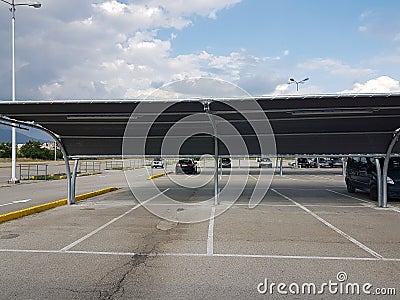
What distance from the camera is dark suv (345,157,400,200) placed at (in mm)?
14648

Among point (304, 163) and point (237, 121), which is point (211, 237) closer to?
point (237, 121)

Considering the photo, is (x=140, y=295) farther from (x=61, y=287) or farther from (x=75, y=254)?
(x=75, y=254)

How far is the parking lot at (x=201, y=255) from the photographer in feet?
17.3

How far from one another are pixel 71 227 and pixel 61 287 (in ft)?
15.0

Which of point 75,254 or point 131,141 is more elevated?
point 131,141

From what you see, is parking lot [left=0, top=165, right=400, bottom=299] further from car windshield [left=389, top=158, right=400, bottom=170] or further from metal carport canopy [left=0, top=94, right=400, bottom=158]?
car windshield [left=389, top=158, right=400, bottom=170]

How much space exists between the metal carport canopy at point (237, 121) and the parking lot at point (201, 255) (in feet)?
9.47

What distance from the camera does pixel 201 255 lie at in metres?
7.03

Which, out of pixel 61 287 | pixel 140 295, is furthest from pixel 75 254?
pixel 140 295

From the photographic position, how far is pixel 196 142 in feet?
52.4

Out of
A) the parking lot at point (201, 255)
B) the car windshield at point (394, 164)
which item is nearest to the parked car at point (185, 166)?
the car windshield at point (394, 164)

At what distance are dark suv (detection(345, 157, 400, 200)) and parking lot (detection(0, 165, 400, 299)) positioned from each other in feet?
9.58

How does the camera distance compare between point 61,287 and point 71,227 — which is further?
point 71,227

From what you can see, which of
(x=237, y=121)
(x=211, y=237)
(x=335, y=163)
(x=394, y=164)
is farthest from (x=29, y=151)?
(x=211, y=237)
